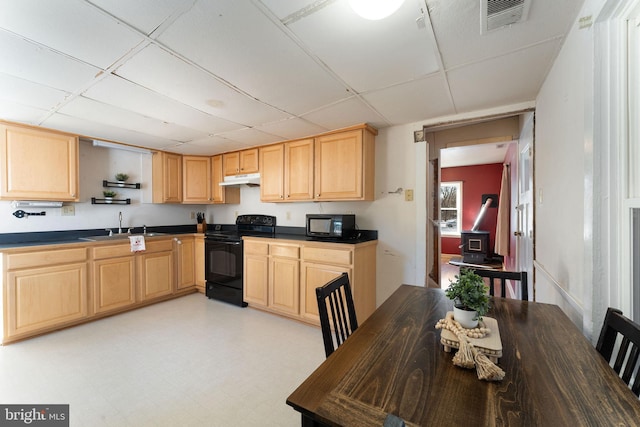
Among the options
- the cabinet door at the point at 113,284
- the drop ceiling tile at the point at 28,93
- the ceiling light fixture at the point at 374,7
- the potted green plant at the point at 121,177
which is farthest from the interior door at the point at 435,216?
the potted green plant at the point at 121,177

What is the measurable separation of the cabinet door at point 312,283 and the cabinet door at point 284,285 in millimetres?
84

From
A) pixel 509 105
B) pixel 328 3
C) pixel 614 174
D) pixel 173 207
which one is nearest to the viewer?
pixel 614 174

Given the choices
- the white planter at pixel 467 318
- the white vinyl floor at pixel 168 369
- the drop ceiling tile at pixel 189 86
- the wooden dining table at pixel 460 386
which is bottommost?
the white vinyl floor at pixel 168 369

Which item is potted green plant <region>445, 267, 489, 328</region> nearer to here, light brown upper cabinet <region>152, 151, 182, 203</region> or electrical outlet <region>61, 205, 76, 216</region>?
light brown upper cabinet <region>152, 151, 182, 203</region>

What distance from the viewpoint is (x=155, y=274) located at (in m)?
3.49

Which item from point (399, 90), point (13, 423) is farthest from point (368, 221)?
point (13, 423)

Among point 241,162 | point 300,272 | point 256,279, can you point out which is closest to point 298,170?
point 241,162

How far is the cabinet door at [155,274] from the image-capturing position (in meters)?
3.37

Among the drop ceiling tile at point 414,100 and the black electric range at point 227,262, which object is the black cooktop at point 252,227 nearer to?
the black electric range at point 227,262

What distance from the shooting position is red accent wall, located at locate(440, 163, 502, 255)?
20.9ft

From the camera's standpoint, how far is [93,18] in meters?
1.25

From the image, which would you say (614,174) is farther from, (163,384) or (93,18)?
(163,384)

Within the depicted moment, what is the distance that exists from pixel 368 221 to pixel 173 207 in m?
3.23

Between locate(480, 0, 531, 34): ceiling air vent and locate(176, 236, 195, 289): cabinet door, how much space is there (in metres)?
4.04
